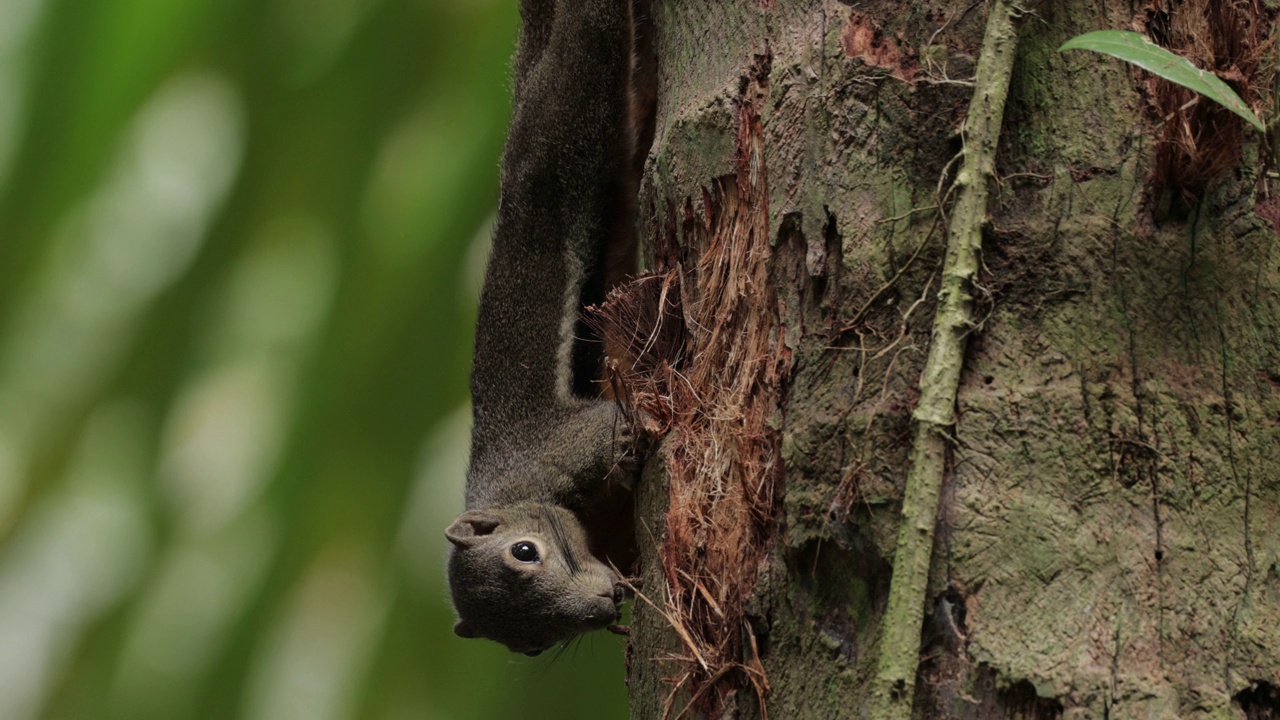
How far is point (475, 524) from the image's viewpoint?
3.10 m

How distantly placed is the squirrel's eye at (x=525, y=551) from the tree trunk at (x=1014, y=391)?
1385mm

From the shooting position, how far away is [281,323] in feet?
11.9

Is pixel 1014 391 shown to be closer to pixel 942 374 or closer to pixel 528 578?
pixel 942 374

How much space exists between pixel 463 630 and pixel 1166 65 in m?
2.41

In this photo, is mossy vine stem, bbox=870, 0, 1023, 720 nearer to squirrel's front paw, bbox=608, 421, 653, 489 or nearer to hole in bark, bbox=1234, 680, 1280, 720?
hole in bark, bbox=1234, 680, 1280, 720

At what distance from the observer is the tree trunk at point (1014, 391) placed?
1.24m

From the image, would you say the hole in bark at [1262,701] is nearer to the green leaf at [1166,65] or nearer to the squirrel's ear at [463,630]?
the green leaf at [1166,65]

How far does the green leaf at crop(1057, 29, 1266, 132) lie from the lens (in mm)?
1227

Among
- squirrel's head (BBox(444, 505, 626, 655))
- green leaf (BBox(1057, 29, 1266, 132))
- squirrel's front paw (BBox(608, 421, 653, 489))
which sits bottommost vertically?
squirrel's head (BBox(444, 505, 626, 655))

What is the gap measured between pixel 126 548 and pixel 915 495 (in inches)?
113

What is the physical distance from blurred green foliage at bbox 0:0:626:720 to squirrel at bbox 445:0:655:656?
42 cm

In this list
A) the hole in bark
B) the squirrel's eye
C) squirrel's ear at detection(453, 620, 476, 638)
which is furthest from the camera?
squirrel's ear at detection(453, 620, 476, 638)

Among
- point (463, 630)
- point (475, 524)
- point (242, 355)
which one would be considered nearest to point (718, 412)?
point (475, 524)

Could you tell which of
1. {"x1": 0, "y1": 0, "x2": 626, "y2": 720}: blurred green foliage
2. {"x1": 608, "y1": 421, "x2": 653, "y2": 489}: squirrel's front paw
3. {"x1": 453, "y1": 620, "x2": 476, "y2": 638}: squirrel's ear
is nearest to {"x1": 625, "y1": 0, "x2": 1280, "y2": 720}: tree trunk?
{"x1": 608, "y1": 421, "x2": 653, "y2": 489}: squirrel's front paw
